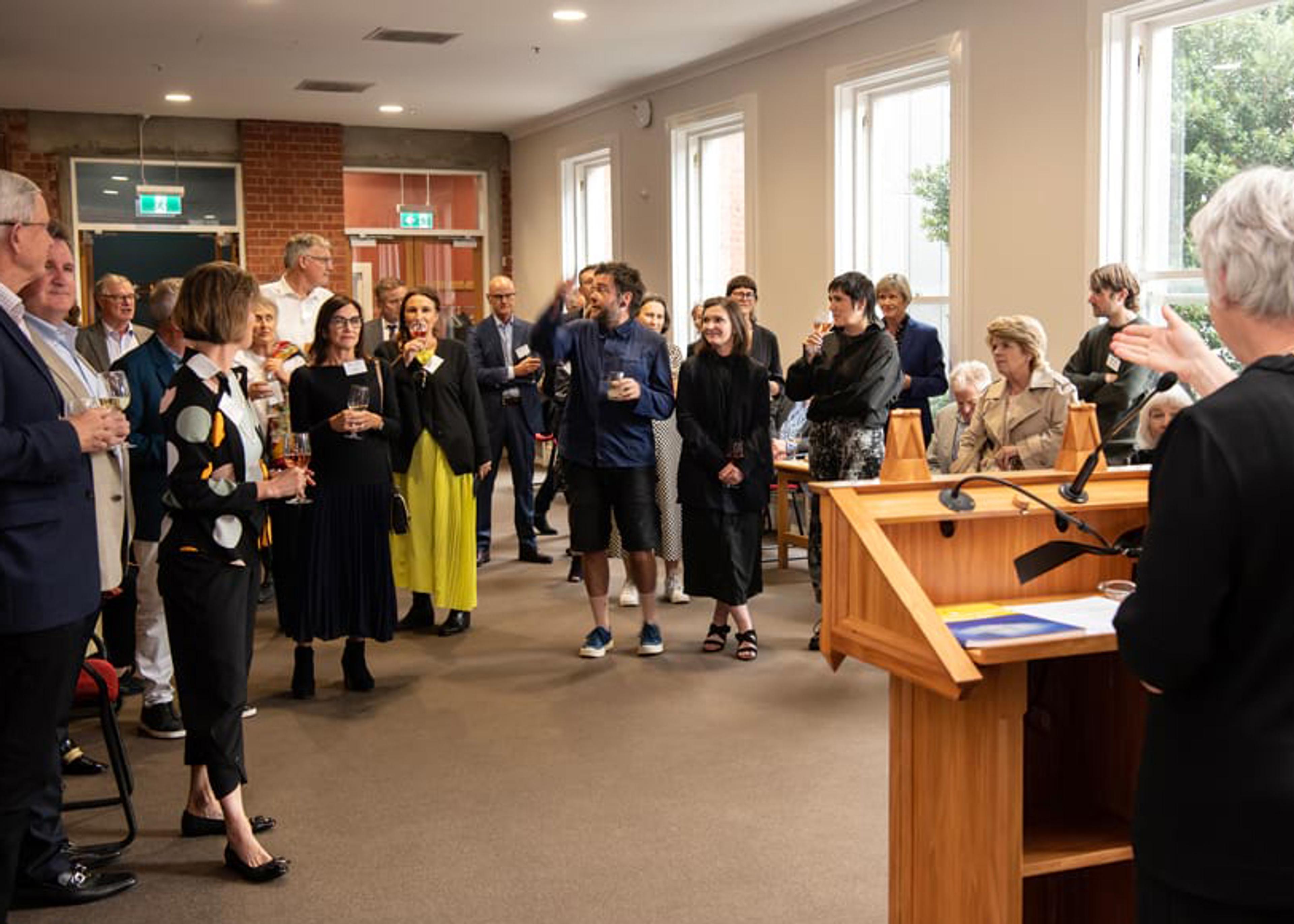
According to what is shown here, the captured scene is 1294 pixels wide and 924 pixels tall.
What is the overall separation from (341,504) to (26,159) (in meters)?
8.84

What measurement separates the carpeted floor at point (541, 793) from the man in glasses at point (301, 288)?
1633mm

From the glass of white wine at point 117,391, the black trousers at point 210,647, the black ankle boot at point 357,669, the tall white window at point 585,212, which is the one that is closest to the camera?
the glass of white wine at point 117,391

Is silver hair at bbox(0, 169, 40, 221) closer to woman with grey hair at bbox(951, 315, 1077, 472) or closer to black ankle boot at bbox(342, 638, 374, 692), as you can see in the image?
black ankle boot at bbox(342, 638, 374, 692)

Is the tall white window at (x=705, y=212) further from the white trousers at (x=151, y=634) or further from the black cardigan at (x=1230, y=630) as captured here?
the black cardigan at (x=1230, y=630)

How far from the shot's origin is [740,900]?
3.41 m

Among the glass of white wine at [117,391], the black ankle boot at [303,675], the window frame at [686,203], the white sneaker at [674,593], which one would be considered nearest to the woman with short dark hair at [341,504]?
the black ankle boot at [303,675]

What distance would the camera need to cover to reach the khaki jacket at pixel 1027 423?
5.20 meters

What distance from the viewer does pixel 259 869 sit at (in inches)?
140

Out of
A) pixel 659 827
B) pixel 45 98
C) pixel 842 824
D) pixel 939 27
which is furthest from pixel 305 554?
pixel 45 98

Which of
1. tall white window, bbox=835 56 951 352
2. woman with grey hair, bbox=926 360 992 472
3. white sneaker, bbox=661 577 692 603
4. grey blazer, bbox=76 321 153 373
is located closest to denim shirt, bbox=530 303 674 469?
white sneaker, bbox=661 577 692 603

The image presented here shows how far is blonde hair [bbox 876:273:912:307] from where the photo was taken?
23.5ft

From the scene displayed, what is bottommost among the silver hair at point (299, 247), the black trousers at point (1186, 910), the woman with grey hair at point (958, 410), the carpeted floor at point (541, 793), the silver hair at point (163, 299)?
the carpeted floor at point (541, 793)

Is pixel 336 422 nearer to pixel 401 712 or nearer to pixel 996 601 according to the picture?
pixel 401 712

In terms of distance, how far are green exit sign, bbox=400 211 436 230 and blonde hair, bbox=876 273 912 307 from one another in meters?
7.83
